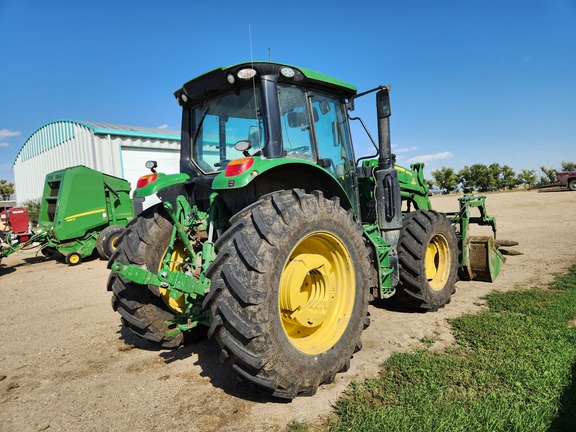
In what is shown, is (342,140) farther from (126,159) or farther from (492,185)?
(492,185)

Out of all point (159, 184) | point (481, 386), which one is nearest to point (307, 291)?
point (481, 386)

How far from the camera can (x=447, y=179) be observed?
3503cm

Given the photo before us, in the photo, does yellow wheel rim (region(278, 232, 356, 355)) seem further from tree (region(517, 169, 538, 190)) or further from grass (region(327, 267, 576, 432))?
tree (region(517, 169, 538, 190))

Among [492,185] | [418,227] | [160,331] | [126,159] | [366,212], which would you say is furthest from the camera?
[492,185]

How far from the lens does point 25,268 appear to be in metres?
9.85

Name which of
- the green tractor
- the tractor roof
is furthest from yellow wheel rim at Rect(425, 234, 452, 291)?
the tractor roof

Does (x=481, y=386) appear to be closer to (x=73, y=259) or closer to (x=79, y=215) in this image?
(x=73, y=259)

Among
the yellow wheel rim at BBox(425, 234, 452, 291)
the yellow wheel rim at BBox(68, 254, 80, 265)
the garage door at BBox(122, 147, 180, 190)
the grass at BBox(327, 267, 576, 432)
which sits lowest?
the grass at BBox(327, 267, 576, 432)

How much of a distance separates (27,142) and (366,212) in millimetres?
22685

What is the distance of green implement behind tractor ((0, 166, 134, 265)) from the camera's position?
9.74 meters

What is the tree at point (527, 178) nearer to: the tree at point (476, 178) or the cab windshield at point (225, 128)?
the tree at point (476, 178)

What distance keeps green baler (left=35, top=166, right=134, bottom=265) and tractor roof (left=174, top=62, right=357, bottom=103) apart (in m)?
6.88

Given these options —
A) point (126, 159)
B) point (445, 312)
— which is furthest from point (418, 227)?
point (126, 159)

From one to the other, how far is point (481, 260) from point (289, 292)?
392 cm
